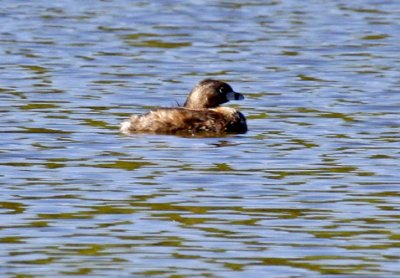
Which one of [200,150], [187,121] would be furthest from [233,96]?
[200,150]

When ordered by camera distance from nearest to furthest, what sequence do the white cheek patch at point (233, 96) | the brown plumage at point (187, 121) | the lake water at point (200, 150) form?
the lake water at point (200, 150), the brown plumage at point (187, 121), the white cheek patch at point (233, 96)

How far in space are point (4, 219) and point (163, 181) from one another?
2157 mm

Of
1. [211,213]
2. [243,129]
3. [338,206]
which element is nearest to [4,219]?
[211,213]

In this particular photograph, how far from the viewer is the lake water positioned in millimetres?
10547

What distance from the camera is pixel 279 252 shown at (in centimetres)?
1052

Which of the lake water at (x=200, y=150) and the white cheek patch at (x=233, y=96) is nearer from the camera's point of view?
the lake water at (x=200, y=150)

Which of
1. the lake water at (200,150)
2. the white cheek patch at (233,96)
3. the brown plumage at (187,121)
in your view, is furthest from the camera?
the white cheek patch at (233,96)

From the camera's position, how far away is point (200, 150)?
15.5 metres

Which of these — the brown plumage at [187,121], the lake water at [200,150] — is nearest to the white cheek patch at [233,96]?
the brown plumage at [187,121]

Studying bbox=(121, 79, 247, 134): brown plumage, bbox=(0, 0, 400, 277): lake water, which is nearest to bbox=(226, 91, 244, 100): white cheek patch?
bbox=(121, 79, 247, 134): brown plumage

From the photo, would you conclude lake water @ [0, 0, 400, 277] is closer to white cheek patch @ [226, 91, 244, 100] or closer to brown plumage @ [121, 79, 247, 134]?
brown plumage @ [121, 79, 247, 134]

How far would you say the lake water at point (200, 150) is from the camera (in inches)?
415

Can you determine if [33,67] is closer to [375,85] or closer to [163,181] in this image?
[375,85]

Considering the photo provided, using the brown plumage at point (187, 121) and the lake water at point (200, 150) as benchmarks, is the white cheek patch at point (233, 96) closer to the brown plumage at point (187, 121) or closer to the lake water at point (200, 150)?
the brown plumage at point (187, 121)
